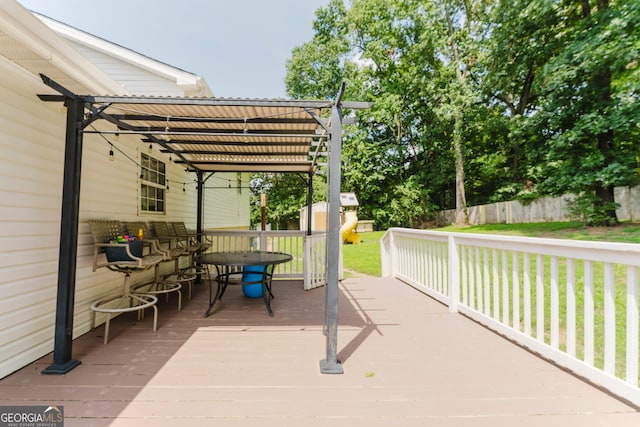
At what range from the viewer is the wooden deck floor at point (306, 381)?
69.7 inches

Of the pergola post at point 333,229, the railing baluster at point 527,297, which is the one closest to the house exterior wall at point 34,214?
the pergola post at point 333,229

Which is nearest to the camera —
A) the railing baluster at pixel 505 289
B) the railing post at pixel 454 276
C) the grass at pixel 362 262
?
the railing baluster at pixel 505 289

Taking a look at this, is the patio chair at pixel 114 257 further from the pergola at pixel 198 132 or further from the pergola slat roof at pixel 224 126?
the pergola slat roof at pixel 224 126

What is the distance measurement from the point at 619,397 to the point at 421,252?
2937 millimetres

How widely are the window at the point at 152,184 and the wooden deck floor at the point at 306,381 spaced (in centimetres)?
216

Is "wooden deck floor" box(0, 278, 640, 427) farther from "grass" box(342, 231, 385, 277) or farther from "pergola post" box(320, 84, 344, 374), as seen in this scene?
"grass" box(342, 231, 385, 277)

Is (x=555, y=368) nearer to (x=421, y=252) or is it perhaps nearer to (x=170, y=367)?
(x=421, y=252)

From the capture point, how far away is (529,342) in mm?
2619

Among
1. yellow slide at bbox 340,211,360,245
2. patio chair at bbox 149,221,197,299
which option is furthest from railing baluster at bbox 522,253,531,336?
yellow slide at bbox 340,211,360,245

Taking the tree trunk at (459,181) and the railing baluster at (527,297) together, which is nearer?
the railing baluster at (527,297)

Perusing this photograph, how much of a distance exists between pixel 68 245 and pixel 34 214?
532 millimetres

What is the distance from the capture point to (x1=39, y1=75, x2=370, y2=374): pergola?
7.84 feet

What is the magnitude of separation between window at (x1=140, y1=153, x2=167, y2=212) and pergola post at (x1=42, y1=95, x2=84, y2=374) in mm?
2228

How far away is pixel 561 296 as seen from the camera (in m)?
4.24
